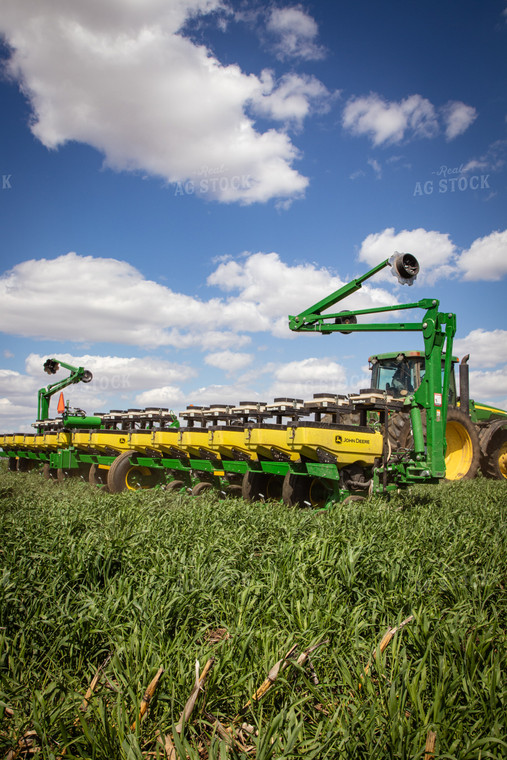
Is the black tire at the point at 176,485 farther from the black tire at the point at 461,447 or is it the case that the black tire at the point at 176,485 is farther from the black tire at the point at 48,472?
the black tire at the point at 48,472

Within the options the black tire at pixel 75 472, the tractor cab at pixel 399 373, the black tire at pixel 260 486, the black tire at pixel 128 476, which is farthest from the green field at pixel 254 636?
the black tire at pixel 75 472

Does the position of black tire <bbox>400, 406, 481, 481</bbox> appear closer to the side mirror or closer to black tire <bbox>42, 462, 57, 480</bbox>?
the side mirror

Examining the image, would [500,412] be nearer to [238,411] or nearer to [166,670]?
[238,411]

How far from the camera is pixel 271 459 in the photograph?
7738mm

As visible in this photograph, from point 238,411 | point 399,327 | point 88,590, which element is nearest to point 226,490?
point 238,411

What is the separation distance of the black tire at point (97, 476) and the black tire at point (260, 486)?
166 inches

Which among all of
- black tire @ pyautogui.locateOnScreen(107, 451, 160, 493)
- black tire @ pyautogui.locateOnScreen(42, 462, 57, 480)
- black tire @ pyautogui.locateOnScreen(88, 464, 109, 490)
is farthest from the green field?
black tire @ pyautogui.locateOnScreen(42, 462, 57, 480)

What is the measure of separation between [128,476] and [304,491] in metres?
4.49

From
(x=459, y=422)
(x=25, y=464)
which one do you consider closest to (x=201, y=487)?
(x=459, y=422)

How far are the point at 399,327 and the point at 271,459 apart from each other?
9.09 ft

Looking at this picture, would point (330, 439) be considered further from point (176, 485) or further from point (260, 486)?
point (176, 485)

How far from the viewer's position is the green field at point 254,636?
1997mm

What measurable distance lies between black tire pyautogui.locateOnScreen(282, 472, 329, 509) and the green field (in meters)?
2.20

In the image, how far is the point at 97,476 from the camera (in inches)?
466
